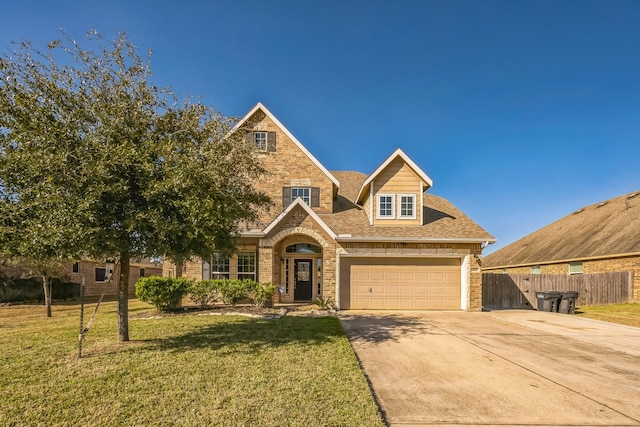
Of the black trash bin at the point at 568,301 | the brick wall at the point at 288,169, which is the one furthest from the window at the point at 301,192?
the black trash bin at the point at 568,301

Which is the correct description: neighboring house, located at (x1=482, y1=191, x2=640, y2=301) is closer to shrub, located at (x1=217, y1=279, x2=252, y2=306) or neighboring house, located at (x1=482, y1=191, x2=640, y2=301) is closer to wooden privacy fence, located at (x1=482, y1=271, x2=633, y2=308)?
wooden privacy fence, located at (x1=482, y1=271, x2=633, y2=308)

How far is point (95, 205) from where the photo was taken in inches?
262

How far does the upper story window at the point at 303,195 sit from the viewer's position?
17.5 m

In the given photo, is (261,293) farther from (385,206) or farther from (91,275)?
(91,275)

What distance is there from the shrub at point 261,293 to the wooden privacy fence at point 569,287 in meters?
13.1

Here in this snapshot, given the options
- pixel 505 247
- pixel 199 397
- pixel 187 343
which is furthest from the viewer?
pixel 505 247

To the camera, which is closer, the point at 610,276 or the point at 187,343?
the point at 187,343

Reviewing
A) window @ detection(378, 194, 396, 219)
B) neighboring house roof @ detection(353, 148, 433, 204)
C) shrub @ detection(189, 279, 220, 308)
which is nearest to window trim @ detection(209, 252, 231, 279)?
Result: shrub @ detection(189, 279, 220, 308)

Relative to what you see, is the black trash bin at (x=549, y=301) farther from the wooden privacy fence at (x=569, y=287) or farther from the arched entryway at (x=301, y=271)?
the arched entryway at (x=301, y=271)

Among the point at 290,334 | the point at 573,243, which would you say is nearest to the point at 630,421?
the point at 290,334

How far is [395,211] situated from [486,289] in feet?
29.4

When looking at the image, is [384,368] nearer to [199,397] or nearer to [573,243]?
[199,397]

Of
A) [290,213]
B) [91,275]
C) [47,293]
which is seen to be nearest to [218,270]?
[290,213]

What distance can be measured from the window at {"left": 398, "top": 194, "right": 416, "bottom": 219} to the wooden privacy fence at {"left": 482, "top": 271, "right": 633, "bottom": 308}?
766 centimetres
